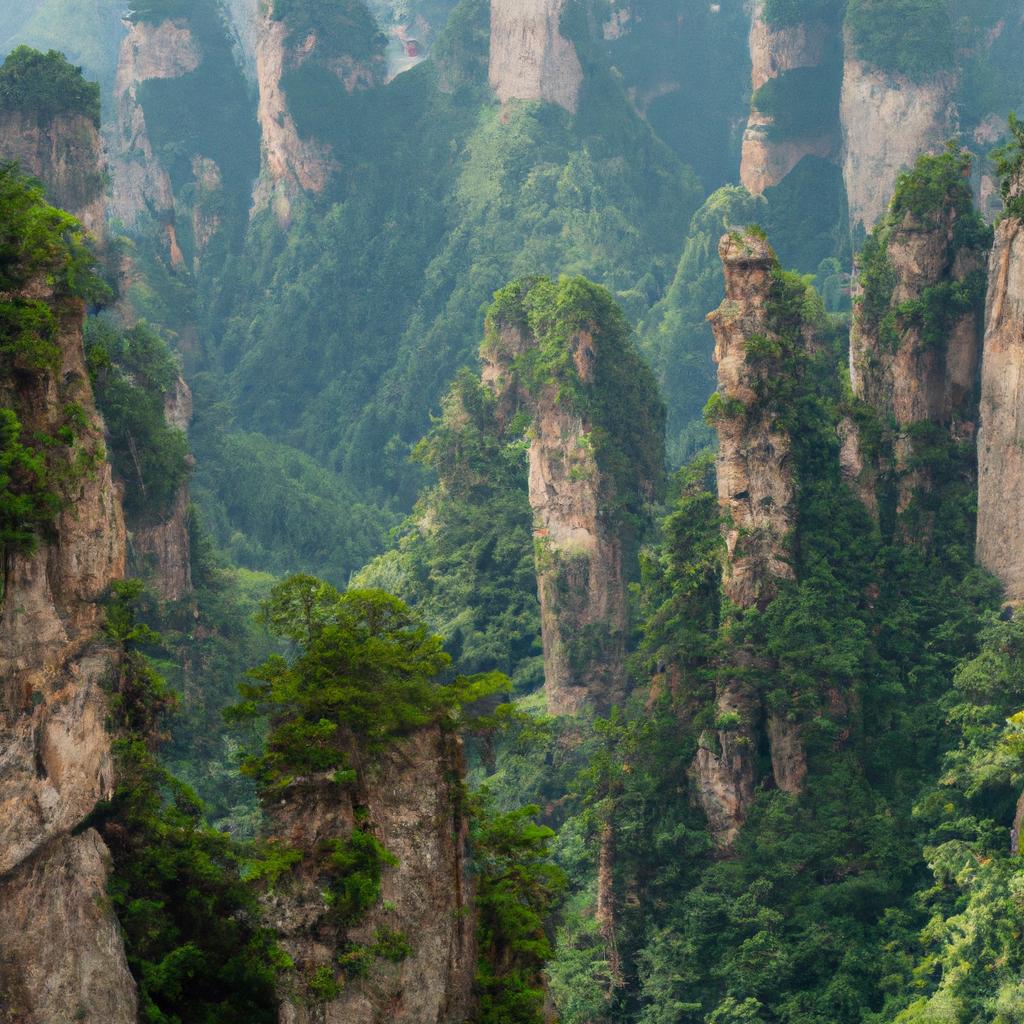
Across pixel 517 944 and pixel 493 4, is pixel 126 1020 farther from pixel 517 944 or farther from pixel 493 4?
pixel 493 4

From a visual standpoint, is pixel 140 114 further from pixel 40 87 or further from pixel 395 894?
pixel 395 894

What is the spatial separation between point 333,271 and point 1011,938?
2161 inches

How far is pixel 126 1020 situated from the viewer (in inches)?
1019

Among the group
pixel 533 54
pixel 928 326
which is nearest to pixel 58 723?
pixel 928 326

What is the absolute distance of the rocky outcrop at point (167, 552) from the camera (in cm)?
4872

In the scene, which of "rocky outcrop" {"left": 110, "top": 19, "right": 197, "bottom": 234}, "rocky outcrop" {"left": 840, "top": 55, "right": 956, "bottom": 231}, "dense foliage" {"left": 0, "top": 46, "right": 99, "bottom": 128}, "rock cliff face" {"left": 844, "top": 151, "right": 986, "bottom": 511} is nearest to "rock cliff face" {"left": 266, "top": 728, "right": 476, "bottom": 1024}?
"rock cliff face" {"left": 844, "top": 151, "right": 986, "bottom": 511}

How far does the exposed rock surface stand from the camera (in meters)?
51.2

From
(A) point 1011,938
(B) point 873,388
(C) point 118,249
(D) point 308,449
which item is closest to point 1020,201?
(B) point 873,388

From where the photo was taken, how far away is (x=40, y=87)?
55.6 metres

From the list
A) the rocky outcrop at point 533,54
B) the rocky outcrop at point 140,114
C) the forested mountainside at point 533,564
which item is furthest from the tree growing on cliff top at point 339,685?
the rocky outcrop at point 140,114

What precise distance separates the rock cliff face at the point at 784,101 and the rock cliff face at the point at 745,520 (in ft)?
126

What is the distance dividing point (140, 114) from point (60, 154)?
1481 inches

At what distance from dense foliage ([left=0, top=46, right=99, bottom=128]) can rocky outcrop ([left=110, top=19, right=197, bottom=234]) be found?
113 ft

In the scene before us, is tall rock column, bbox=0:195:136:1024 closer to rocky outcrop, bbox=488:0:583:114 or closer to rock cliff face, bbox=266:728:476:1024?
rock cliff face, bbox=266:728:476:1024
